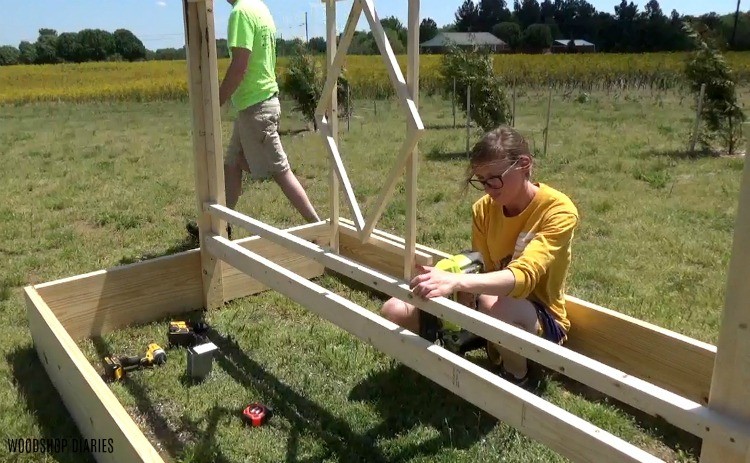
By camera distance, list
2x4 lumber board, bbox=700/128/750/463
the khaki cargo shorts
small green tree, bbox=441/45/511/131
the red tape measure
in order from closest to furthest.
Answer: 2x4 lumber board, bbox=700/128/750/463, the red tape measure, the khaki cargo shorts, small green tree, bbox=441/45/511/131

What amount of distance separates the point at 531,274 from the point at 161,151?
8.27 metres

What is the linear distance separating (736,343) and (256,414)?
182 centimetres

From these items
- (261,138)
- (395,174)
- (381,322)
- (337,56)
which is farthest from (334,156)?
(261,138)

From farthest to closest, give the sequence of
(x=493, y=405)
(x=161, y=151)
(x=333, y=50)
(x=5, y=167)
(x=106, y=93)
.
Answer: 1. (x=106, y=93)
2. (x=161, y=151)
3. (x=5, y=167)
4. (x=333, y=50)
5. (x=493, y=405)

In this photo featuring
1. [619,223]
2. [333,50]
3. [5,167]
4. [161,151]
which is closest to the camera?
[333,50]

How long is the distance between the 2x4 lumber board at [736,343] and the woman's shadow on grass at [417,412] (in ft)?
3.72

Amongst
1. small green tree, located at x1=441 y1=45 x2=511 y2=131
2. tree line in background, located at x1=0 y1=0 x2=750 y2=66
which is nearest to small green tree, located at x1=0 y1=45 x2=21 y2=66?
tree line in background, located at x1=0 y1=0 x2=750 y2=66

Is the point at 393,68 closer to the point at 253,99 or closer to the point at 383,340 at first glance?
the point at 383,340

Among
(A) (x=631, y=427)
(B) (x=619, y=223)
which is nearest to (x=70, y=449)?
(A) (x=631, y=427)

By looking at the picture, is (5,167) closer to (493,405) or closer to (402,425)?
(402,425)

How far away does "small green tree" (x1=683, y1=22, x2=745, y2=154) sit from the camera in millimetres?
9266

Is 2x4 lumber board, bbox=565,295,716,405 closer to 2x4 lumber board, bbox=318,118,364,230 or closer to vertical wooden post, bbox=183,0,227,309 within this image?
2x4 lumber board, bbox=318,118,364,230

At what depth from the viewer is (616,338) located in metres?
2.81

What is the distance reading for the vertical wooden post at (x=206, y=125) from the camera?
3.39 meters
